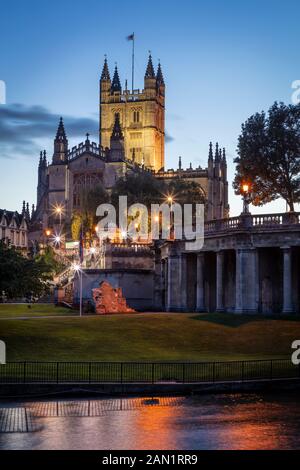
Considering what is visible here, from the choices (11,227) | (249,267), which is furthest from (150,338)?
(11,227)

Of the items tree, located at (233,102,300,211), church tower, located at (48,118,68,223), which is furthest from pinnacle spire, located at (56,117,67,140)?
tree, located at (233,102,300,211)

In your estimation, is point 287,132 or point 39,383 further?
point 287,132

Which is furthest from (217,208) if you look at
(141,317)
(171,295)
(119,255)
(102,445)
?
(102,445)

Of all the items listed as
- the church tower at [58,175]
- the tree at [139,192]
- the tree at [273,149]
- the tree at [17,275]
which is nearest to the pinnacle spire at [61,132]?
the church tower at [58,175]

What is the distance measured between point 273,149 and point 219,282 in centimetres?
2034

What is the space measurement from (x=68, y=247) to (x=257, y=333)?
86.6 m

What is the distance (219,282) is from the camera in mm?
64312

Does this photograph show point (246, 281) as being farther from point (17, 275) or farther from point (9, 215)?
point (9, 215)

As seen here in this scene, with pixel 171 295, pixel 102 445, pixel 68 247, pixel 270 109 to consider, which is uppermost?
pixel 270 109

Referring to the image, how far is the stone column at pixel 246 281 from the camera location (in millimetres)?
61219

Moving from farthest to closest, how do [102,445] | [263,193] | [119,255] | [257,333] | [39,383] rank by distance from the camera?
[119,255]
[263,193]
[257,333]
[39,383]
[102,445]

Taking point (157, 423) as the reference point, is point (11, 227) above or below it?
above

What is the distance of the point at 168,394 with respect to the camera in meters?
36.0

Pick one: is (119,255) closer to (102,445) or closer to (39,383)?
(39,383)
